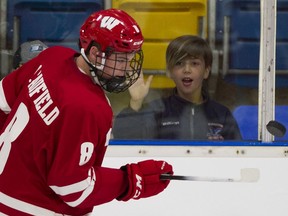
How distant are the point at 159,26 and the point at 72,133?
3.55 ft

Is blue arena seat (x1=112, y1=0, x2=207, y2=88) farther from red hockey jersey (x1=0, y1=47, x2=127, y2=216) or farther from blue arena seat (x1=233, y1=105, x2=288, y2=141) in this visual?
red hockey jersey (x1=0, y1=47, x2=127, y2=216)

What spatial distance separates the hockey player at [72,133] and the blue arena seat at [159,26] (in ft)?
2.58

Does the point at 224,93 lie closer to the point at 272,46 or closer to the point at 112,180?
the point at 272,46

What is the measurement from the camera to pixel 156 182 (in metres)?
2.07

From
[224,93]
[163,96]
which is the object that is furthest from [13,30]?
[224,93]

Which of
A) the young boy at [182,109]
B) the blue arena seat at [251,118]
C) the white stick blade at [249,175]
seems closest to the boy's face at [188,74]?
the young boy at [182,109]

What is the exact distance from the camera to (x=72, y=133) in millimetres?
1853

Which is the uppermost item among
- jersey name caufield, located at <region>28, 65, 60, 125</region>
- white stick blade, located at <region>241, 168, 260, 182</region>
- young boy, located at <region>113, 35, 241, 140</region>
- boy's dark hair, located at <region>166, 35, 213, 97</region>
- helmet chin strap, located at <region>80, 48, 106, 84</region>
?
helmet chin strap, located at <region>80, 48, 106, 84</region>

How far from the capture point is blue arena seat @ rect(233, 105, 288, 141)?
112 inches

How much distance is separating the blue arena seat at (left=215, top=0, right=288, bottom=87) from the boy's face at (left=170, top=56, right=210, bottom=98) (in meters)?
0.08

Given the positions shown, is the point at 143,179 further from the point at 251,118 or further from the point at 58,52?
the point at 251,118

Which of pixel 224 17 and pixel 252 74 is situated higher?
pixel 224 17

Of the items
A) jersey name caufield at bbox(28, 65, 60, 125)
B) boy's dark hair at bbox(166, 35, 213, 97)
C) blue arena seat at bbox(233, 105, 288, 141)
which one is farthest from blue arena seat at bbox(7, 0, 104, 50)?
jersey name caufield at bbox(28, 65, 60, 125)

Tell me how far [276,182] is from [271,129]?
187 mm
